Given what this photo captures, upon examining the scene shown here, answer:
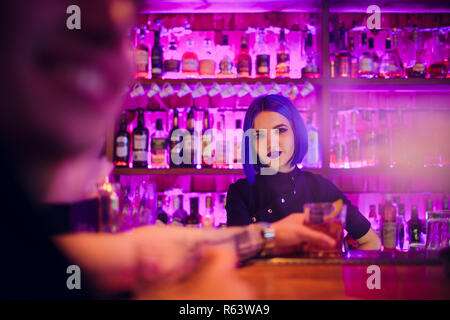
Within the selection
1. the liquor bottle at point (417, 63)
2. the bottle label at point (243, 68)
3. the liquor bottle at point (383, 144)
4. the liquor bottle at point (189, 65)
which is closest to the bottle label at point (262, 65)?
the bottle label at point (243, 68)

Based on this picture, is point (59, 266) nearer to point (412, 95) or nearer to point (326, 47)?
point (326, 47)

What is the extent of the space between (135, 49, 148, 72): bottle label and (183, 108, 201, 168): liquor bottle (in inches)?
13.3

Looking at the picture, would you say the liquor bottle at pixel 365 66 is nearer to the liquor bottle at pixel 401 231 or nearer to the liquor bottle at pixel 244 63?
the liquor bottle at pixel 244 63

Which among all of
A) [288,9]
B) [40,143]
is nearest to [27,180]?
[40,143]

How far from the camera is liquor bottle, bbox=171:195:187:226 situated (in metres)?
2.00

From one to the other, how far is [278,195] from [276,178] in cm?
8

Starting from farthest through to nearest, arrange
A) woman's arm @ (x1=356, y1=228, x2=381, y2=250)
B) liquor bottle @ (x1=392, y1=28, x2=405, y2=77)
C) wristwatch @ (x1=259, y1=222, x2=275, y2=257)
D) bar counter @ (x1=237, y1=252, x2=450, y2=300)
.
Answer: liquor bottle @ (x1=392, y1=28, x2=405, y2=77) < woman's arm @ (x1=356, y1=228, x2=381, y2=250) < wristwatch @ (x1=259, y1=222, x2=275, y2=257) < bar counter @ (x1=237, y1=252, x2=450, y2=300)

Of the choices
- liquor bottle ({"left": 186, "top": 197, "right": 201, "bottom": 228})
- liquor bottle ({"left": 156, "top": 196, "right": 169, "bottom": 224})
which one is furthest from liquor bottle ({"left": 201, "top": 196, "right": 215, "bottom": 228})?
liquor bottle ({"left": 156, "top": 196, "right": 169, "bottom": 224})

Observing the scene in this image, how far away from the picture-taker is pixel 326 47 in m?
1.93

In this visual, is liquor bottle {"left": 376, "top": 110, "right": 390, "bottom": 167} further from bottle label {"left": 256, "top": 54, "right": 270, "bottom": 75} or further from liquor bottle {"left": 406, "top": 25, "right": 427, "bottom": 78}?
bottle label {"left": 256, "top": 54, "right": 270, "bottom": 75}

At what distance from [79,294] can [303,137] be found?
131cm

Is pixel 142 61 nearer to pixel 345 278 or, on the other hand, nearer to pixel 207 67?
pixel 207 67

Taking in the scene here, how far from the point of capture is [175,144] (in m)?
2.02

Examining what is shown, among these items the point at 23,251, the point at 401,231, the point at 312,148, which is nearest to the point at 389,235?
the point at 401,231
